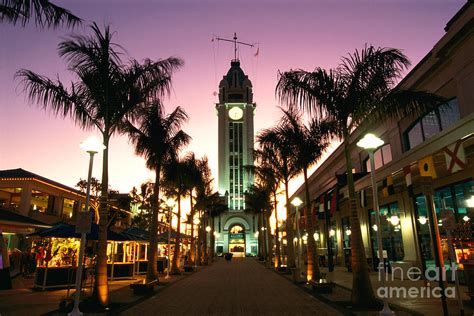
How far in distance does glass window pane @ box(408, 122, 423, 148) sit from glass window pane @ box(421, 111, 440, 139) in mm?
404

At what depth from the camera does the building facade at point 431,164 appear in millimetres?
11516

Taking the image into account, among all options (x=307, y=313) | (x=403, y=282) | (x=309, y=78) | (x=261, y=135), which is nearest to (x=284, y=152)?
(x=261, y=135)

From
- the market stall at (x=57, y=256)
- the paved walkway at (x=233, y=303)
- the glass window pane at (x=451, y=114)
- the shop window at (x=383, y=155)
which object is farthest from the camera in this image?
the shop window at (x=383, y=155)

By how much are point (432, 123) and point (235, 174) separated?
76134mm

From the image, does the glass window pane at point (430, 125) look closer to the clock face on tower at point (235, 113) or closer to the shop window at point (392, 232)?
the shop window at point (392, 232)

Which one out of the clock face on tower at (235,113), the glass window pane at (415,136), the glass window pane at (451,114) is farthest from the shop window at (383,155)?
the clock face on tower at (235,113)

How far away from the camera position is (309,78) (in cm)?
1194

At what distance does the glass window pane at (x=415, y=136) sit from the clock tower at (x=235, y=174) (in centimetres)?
6842

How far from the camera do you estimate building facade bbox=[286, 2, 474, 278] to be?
11.5 metres

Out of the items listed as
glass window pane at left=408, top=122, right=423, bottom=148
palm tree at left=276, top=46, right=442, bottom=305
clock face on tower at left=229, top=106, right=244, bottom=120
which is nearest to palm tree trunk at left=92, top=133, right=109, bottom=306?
palm tree at left=276, top=46, right=442, bottom=305

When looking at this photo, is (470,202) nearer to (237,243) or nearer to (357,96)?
(357,96)

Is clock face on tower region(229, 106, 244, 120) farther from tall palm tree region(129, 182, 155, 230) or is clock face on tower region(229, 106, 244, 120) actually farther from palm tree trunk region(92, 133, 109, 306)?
palm tree trunk region(92, 133, 109, 306)

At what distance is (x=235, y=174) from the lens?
300ft

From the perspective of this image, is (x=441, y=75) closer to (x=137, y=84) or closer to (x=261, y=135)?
(x=261, y=135)
